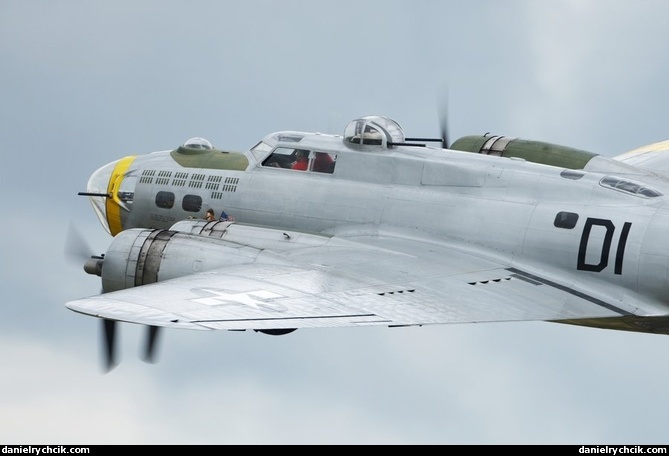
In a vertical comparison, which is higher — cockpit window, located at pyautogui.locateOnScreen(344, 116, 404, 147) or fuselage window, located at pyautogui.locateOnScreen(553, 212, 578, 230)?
cockpit window, located at pyautogui.locateOnScreen(344, 116, 404, 147)

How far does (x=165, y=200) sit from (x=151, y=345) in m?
7.74

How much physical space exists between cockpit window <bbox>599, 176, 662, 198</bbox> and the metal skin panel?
0.04 m

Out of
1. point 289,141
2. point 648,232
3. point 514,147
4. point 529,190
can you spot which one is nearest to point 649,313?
point 648,232

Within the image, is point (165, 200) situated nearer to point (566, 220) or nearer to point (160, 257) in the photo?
point (160, 257)

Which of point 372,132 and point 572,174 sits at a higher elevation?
point 372,132

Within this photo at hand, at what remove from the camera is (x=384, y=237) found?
25500 millimetres

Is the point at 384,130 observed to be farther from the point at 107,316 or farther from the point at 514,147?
the point at 107,316

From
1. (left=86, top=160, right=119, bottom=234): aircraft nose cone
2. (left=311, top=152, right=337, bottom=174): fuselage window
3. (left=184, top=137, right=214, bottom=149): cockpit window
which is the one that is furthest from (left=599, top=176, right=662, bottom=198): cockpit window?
(left=86, top=160, right=119, bottom=234): aircraft nose cone

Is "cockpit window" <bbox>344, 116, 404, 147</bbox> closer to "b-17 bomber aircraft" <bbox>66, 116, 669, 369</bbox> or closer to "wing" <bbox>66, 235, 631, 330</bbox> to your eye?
"b-17 bomber aircraft" <bbox>66, 116, 669, 369</bbox>

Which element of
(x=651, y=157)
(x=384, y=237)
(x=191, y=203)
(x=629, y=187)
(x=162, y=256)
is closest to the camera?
(x=162, y=256)

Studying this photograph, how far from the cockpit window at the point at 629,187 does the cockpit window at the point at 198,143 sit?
9529 millimetres

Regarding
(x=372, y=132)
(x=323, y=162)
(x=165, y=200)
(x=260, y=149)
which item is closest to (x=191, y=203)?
(x=165, y=200)

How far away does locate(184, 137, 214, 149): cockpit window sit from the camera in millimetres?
29188

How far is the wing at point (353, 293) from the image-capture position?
1884 cm
